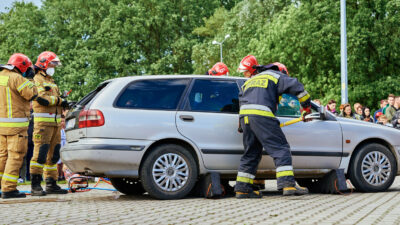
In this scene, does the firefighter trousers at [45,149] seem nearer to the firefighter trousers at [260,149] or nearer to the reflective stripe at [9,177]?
the reflective stripe at [9,177]

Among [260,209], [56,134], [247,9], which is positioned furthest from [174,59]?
[260,209]

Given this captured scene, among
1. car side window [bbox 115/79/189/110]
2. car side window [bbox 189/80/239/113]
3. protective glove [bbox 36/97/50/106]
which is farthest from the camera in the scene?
protective glove [bbox 36/97/50/106]

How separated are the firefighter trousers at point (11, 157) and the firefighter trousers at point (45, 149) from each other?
404 millimetres

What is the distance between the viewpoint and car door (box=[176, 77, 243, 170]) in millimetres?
7824

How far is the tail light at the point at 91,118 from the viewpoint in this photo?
750 centimetres

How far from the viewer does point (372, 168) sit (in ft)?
28.6

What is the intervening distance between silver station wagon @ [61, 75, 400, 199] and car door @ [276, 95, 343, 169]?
0.01m

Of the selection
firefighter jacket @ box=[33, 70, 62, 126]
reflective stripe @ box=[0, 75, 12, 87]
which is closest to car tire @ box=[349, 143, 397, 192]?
firefighter jacket @ box=[33, 70, 62, 126]

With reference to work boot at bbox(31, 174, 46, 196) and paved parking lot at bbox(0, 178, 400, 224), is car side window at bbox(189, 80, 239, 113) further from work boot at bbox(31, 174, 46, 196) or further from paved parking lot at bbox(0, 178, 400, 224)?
work boot at bbox(31, 174, 46, 196)

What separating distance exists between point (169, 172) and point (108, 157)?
82 cm

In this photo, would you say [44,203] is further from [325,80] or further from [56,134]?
[325,80]

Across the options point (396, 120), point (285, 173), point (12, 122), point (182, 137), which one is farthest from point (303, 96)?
point (396, 120)

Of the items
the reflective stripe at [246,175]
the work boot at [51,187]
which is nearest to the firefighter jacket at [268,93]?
the reflective stripe at [246,175]

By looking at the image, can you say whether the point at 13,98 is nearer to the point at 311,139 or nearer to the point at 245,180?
the point at 245,180
